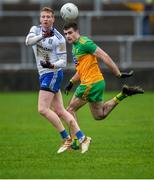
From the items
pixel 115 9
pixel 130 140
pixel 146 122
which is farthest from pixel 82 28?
pixel 130 140

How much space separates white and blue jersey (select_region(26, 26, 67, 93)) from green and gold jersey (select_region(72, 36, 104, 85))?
0.31 m

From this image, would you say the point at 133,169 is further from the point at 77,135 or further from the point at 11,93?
the point at 11,93

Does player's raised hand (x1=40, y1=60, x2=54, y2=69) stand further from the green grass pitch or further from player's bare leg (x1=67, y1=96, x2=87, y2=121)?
the green grass pitch

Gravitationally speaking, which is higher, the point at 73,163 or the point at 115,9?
the point at 73,163

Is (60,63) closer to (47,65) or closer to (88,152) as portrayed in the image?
(47,65)

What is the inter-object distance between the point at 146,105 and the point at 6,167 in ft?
42.2

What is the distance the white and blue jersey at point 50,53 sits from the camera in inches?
591

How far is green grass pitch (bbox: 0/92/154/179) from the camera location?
12.9 meters

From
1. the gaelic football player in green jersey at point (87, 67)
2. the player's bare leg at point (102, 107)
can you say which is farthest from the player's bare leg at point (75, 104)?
the player's bare leg at point (102, 107)

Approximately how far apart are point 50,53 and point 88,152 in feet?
5.59

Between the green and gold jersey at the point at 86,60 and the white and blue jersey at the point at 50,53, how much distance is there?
1.02ft

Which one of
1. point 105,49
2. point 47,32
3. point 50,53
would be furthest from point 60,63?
point 105,49

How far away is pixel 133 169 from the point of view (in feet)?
43.1

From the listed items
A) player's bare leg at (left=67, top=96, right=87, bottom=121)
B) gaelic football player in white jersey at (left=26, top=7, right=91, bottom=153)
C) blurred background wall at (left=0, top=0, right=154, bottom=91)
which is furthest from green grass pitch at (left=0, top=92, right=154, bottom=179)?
blurred background wall at (left=0, top=0, right=154, bottom=91)
